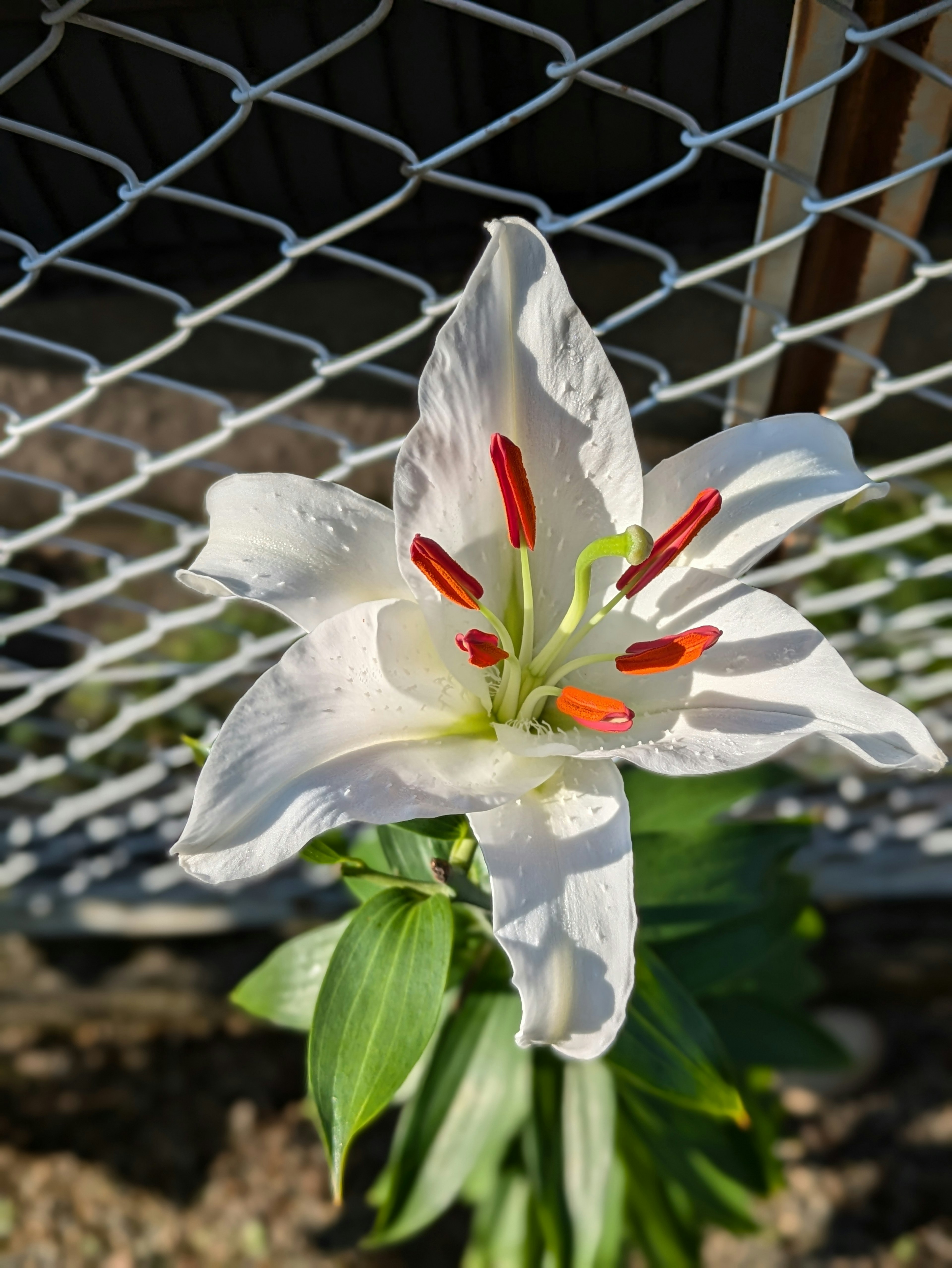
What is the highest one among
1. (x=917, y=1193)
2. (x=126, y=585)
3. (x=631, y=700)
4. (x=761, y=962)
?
(x=631, y=700)

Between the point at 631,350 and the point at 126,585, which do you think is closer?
the point at 631,350

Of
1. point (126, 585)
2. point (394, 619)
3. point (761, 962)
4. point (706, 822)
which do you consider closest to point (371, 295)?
point (394, 619)

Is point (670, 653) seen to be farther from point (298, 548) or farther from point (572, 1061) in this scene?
point (572, 1061)

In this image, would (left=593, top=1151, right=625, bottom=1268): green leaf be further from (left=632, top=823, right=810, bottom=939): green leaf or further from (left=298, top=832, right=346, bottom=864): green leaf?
(left=298, top=832, right=346, bottom=864): green leaf

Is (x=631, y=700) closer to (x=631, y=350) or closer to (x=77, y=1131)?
(x=631, y=350)

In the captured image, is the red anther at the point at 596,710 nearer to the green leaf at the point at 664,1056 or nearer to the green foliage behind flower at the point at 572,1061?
the green foliage behind flower at the point at 572,1061

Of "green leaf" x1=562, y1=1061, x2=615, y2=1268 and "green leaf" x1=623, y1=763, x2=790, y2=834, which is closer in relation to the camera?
"green leaf" x1=623, y1=763, x2=790, y2=834

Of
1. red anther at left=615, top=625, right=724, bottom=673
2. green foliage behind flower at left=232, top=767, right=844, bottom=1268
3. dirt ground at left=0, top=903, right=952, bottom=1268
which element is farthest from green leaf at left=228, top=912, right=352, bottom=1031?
dirt ground at left=0, top=903, right=952, bottom=1268
